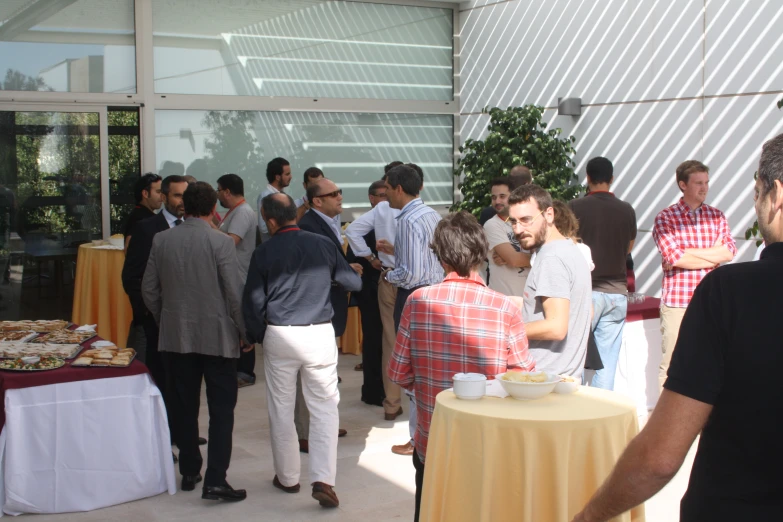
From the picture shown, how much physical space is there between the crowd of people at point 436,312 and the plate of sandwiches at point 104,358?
20cm

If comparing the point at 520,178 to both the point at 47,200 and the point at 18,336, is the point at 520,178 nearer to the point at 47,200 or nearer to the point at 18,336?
the point at 18,336

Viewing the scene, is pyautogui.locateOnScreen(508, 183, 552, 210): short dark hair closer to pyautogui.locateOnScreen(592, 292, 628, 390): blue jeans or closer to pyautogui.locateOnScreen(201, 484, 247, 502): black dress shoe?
pyautogui.locateOnScreen(592, 292, 628, 390): blue jeans

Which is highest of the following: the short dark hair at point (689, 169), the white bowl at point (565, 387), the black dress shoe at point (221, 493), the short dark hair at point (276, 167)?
the short dark hair at point (276, 167)

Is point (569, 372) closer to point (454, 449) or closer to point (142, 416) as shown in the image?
point (454, 449)

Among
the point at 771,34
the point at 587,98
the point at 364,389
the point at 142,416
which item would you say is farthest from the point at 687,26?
the point at 142,416

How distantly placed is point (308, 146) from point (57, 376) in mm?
6229

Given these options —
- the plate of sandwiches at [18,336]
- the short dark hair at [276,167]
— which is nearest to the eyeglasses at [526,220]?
the plate of sandwiches at [18,336]

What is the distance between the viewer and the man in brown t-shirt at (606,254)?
17.4 ft

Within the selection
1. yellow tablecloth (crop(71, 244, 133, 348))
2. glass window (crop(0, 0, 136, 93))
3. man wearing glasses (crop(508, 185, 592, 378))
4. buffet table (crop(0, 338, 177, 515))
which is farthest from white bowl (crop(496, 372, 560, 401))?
glass window (crop(0, 0, 136, 93))

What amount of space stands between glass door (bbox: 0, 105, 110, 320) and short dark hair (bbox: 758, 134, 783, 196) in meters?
8.12

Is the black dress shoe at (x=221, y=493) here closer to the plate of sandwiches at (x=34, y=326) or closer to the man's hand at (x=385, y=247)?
the plate of sandwiches at (x=34, y=326)

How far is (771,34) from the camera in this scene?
22.1 feet

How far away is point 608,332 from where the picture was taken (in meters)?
5.30

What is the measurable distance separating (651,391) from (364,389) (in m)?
2.09
